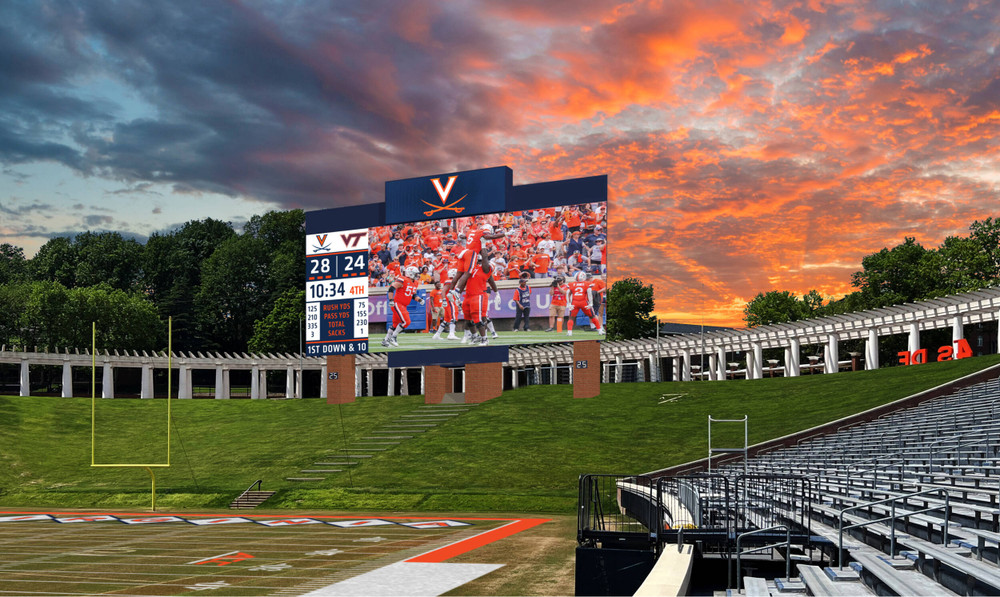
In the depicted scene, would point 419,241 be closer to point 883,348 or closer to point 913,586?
point 913,586

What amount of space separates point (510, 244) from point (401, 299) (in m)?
6.99

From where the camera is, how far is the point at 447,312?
43.5 m

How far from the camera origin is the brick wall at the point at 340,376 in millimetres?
52281

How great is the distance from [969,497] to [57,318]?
8559cm

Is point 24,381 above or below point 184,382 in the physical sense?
above

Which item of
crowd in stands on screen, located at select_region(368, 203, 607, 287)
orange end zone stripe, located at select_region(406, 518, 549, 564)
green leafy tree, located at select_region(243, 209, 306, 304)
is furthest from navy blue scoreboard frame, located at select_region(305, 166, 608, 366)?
green leafy tree, located at select_region(243, 209, 306, 304)

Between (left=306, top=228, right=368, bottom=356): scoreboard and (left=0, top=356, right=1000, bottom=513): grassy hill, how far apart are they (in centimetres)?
494

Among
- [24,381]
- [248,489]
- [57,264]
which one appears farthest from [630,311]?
[57,264]

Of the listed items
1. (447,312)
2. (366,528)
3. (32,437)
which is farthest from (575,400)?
(32,437)

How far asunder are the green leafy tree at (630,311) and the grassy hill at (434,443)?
42.2 meters

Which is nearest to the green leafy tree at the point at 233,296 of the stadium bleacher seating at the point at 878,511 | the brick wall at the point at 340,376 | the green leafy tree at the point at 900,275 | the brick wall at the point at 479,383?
the brick wall at the point at 340,376

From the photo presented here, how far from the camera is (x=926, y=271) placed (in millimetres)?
72188

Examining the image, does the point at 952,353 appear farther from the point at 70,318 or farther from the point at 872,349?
the point at 70,318

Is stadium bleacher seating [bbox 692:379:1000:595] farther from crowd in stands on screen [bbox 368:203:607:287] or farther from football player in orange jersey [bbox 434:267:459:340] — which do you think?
football player in orange jersey [bbox 434:267:459:340]
